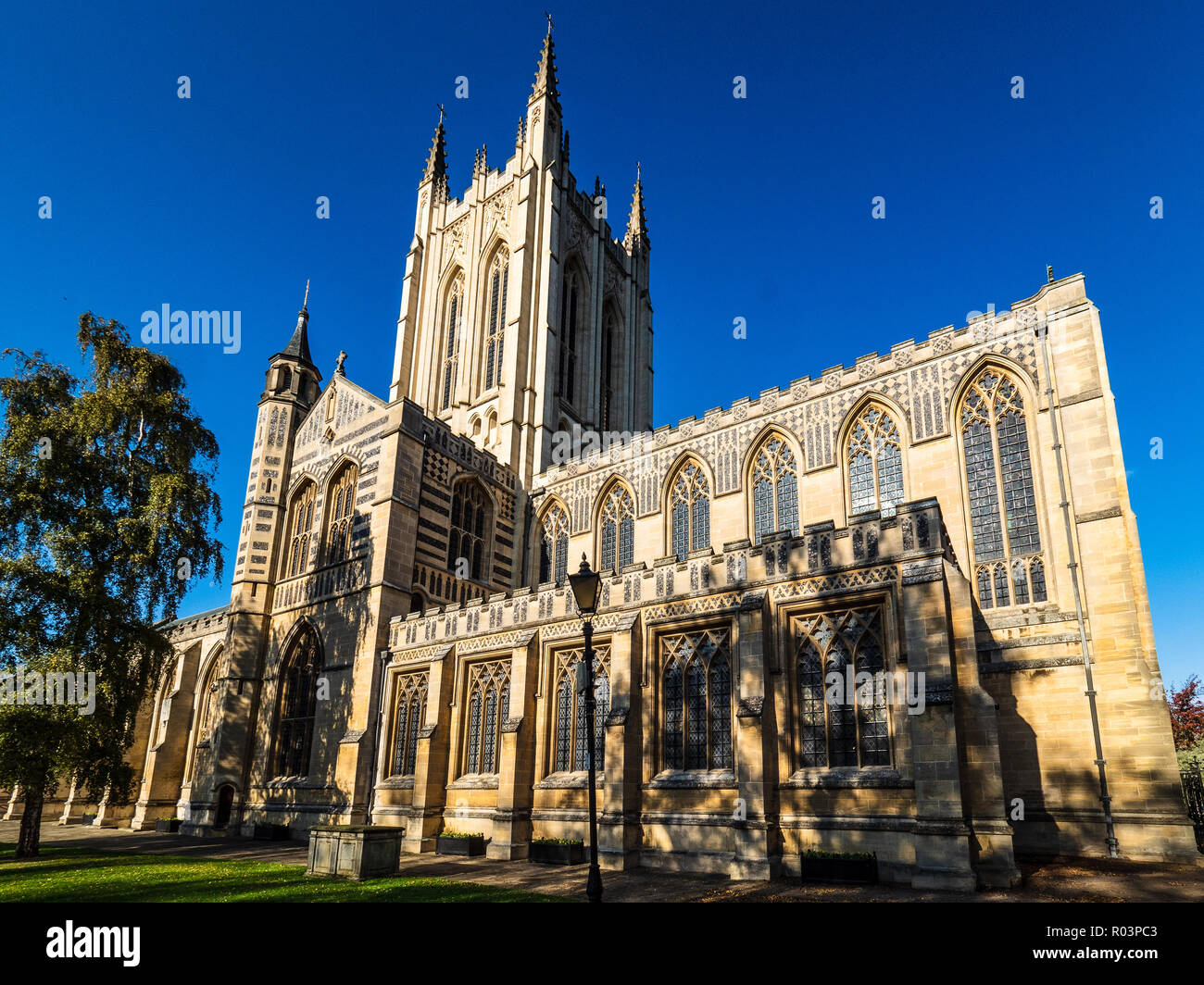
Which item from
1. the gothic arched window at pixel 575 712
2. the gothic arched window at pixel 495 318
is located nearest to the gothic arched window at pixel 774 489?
the gothic arched window at pixel 575 712

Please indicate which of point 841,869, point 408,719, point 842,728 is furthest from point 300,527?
point 841,869

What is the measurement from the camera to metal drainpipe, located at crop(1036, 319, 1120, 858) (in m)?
18.7

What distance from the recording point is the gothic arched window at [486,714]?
2273 centimetres

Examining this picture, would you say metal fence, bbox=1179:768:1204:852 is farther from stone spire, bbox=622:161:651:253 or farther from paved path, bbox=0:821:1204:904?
stone spire, bbox=622:161:651:253

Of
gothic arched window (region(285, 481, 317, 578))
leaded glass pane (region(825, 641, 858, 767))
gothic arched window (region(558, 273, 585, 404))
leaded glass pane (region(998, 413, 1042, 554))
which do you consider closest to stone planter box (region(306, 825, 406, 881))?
leaded glass pane (region(825, 641, 858, 767))

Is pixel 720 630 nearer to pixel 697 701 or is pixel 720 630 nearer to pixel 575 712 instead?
pixel 697 701

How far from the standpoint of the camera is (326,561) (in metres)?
31.4

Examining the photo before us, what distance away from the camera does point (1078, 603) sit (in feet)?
67.2

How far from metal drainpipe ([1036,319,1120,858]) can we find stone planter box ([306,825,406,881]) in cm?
1653

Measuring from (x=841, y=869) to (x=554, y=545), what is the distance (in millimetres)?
21072

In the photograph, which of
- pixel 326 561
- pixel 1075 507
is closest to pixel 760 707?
pixel 1075 507
